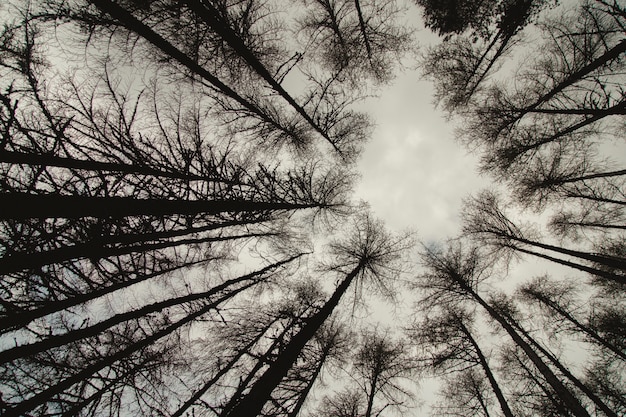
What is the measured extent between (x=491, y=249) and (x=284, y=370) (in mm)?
11077

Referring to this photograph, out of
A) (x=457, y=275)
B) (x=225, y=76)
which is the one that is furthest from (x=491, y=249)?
(x=225, y=76)

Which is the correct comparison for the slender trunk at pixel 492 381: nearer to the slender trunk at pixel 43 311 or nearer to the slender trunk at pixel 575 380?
the slender trunk at pixel 575 380

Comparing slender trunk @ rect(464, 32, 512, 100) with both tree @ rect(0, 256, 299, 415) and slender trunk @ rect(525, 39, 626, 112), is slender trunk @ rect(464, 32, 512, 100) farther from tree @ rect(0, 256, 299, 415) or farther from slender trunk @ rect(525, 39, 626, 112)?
tree @ rect(0, 256, 299, 415)

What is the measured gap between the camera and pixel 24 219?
2.94 metres

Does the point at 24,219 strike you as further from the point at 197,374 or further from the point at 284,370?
the point at 197,374

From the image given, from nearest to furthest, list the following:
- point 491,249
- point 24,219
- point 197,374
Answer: point 24,219, point 197,374, point 491,249

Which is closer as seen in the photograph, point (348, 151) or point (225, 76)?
point (225, 76)

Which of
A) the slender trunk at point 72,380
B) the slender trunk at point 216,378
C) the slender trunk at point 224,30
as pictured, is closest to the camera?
the slender trunk at point 72,380

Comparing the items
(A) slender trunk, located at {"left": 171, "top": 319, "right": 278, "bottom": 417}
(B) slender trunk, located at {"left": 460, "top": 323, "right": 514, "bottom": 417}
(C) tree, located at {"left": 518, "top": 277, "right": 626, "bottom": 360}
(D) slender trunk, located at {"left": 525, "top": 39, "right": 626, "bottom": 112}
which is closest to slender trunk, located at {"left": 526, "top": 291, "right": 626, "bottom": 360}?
(C) tree, located at {"left": 518, "top": 277, "right": 626, "bottom": 360}

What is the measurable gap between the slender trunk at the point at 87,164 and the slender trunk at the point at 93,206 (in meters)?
0.48

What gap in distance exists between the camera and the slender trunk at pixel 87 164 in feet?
10.8

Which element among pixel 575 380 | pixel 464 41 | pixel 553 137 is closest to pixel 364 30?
pixel 464 41

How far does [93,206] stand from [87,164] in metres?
1.74

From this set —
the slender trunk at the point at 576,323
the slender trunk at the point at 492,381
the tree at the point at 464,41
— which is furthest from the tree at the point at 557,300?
the tree at the point at 464,41
